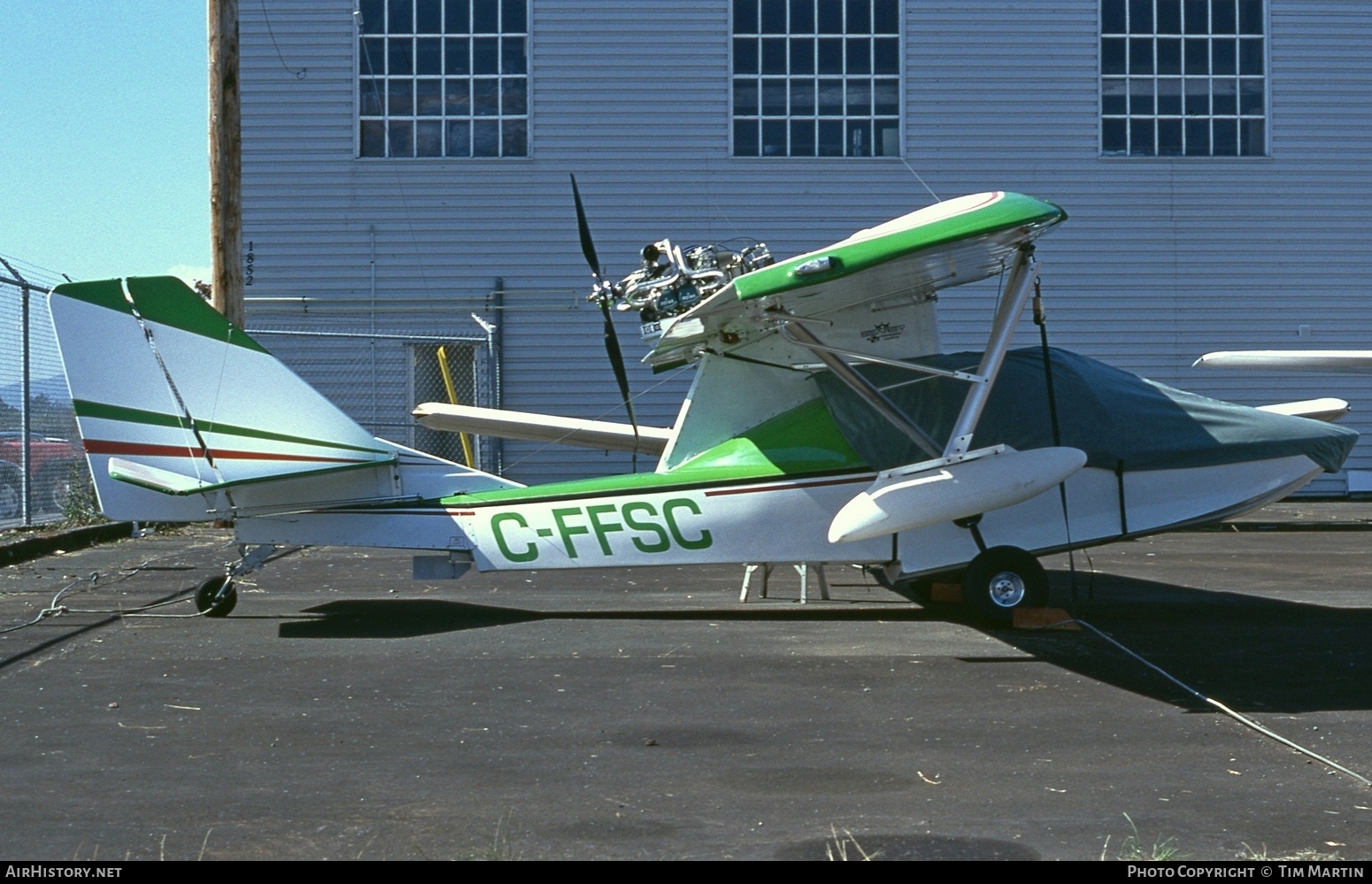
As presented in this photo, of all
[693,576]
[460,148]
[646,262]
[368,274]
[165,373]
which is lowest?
[693,576]

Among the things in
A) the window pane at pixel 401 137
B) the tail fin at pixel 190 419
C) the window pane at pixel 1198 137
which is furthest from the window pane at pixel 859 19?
the tail fin at pixel 190 419

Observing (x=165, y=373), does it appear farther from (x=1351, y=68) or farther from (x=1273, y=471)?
(x=1351, y=68)

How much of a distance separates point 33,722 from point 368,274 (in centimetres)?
1649

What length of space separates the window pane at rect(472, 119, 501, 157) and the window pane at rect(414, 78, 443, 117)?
25.6 inches

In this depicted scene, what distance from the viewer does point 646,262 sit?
9.29 metres

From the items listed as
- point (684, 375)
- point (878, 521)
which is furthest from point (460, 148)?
point (878, 521)

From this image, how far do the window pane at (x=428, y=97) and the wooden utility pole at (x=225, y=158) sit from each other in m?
5.74

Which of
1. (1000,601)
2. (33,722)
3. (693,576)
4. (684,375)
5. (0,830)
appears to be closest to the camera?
(0,830)

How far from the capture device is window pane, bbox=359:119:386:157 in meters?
22.2

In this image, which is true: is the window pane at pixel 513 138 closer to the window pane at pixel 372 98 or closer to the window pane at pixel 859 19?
the window pane at pixel 372 98

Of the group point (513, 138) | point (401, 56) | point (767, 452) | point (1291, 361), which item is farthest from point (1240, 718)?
point (401, 56)

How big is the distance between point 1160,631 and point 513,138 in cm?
1586

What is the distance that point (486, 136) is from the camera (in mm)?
22281
